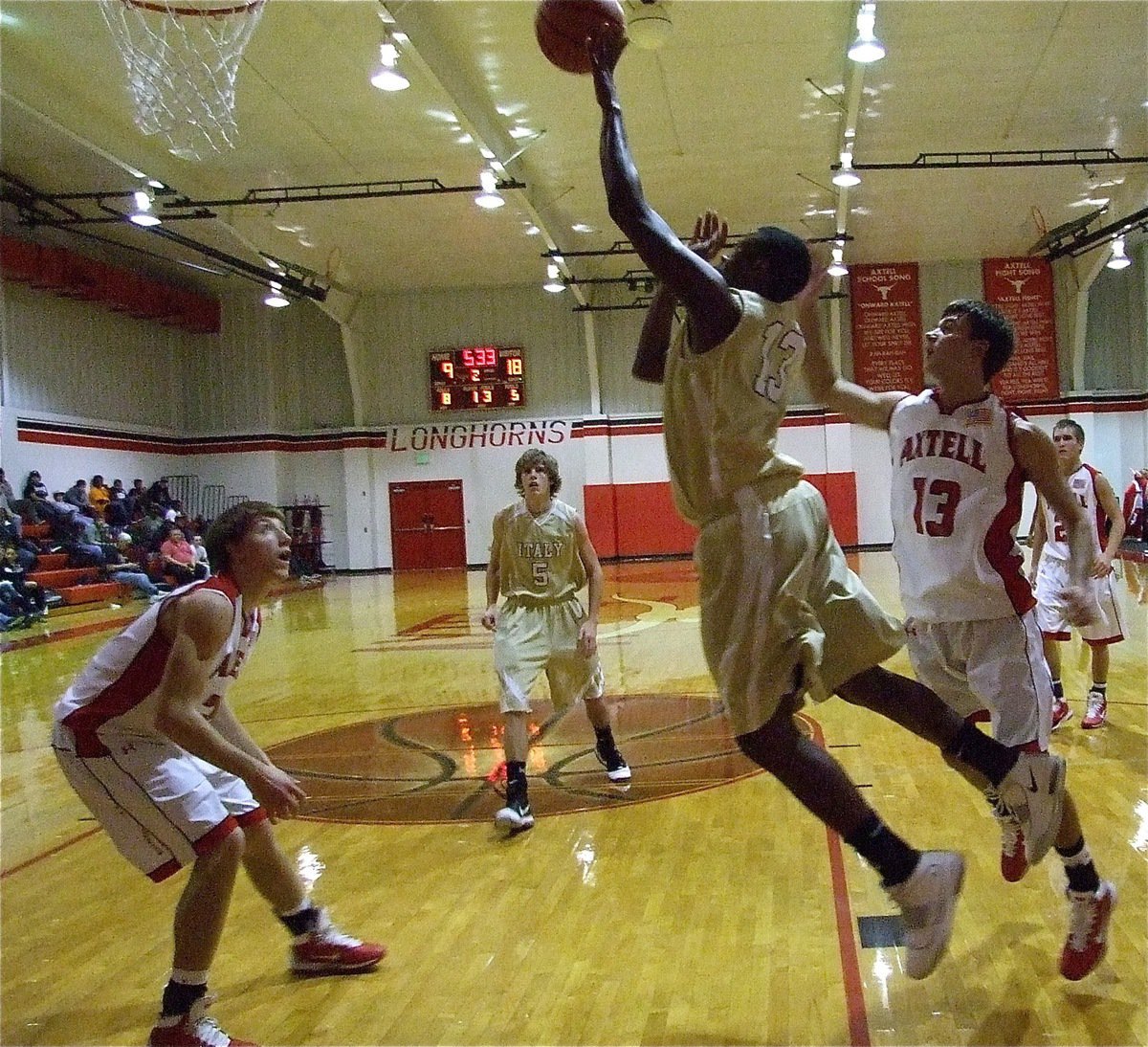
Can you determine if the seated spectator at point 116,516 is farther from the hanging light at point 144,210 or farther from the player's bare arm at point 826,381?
the player's bare arm at point 826,381

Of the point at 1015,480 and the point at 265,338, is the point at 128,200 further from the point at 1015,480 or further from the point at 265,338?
the point at 1015,480

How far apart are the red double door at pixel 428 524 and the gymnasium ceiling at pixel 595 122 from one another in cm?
541

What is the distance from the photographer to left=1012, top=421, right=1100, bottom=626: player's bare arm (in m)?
2.74

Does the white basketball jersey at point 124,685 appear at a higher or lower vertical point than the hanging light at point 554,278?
lower

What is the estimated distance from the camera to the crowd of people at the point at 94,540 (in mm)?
14469

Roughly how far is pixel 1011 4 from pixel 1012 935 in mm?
11381

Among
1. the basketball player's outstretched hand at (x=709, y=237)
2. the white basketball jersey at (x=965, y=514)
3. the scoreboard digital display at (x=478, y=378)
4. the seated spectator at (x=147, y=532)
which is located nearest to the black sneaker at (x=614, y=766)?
the white basketball jersey at (x=965, y=514)

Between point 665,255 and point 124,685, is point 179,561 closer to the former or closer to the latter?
point 124,685

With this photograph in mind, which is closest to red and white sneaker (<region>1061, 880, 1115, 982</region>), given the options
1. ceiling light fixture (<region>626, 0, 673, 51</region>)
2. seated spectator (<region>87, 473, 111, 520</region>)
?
ceiling light fixture (<region>626, 0, 673, 51</region>)

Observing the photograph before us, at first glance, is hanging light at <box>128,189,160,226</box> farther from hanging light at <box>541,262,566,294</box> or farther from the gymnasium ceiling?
hanging light at <box>541,262,566,294</box>

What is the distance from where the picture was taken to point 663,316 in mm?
2705

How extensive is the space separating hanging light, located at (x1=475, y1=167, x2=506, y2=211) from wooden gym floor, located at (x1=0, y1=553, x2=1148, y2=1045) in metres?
10.1

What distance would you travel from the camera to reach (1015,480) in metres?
2.97

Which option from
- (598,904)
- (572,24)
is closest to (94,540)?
(598,904)
